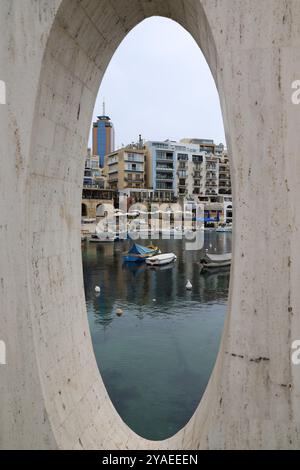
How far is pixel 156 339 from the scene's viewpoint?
14844 millimetres

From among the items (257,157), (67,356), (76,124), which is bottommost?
(67,356)

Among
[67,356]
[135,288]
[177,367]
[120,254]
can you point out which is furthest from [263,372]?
[120,254]

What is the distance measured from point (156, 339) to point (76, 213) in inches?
453

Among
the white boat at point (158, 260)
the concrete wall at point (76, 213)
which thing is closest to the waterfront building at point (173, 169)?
the white boat at point (158, 260)

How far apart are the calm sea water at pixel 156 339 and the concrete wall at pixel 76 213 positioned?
17.5 ft

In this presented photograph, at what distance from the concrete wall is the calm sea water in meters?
5.34

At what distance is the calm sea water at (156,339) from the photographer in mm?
9594

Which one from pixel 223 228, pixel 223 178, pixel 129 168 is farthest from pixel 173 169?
pixel 223 228

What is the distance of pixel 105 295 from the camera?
2127 cm

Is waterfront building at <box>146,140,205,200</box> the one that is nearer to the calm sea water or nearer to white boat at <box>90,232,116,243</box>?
white boat at <box>90,232,116,243</box>

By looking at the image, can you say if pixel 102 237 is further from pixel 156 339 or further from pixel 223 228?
pixel 156 339

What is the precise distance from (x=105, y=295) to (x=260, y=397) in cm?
1892

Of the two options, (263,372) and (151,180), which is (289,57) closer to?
(263,372)

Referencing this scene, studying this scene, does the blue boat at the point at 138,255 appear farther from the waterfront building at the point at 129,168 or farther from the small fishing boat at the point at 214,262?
the waterfront building at the point at 129,168
